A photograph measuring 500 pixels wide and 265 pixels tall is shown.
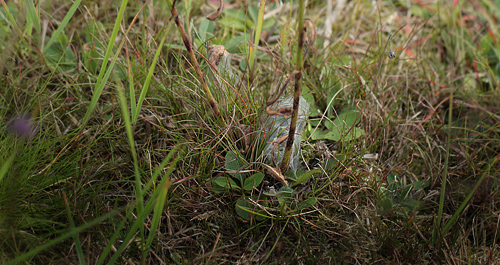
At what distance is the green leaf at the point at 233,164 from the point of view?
126 centimetres

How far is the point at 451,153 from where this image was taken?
152cm

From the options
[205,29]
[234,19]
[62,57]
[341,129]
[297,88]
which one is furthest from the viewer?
[234,19]

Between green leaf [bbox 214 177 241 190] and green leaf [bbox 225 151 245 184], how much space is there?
24mm

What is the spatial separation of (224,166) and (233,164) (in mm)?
39

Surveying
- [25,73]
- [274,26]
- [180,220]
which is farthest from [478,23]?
[25,73]

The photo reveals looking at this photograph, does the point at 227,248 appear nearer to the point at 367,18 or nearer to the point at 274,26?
the point at 274,26

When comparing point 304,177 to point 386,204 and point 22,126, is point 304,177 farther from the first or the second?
point 22,126

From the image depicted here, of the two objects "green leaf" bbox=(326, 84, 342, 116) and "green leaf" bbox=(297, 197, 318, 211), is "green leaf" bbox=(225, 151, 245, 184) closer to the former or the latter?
"green leaf" bbox=(297, 197, 318, 211)

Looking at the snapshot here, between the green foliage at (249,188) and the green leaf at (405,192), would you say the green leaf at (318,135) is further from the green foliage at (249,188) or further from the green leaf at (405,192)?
the green leaf at (405,192)

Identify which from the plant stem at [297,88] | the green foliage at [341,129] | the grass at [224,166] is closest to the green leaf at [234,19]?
the grass at [224,166]

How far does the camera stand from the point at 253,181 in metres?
1.26

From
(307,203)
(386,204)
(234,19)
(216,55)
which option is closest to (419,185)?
(386,204)

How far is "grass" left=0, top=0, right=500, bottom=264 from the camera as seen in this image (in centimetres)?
114

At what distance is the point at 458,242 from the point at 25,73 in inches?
70.1
